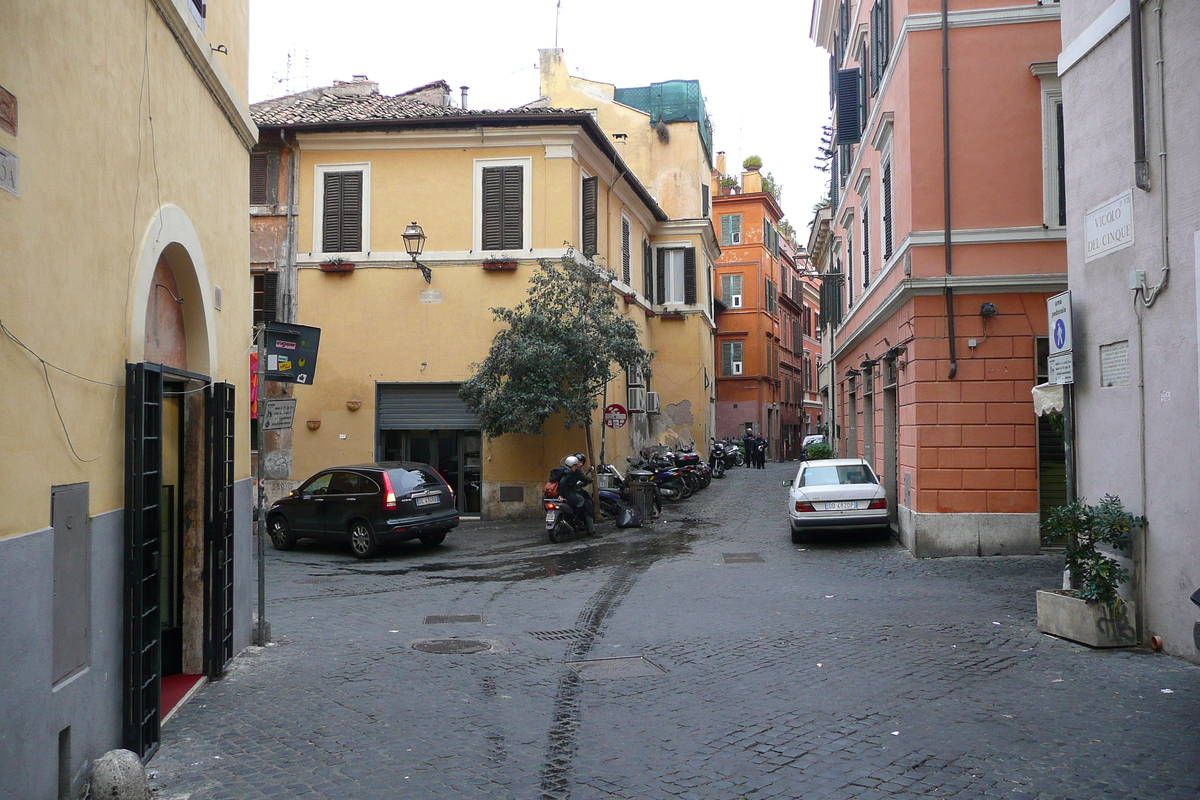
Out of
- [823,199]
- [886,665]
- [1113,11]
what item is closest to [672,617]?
[886,665]

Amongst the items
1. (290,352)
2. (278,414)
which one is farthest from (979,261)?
(278,414)

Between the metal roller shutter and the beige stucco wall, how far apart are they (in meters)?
13.1

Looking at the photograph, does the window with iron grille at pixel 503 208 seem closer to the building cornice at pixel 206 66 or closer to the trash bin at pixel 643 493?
the trash bin at pixel 643 493

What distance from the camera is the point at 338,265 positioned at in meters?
20.6

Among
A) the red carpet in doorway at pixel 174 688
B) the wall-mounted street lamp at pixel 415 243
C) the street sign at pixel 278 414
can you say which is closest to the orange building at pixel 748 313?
the wall-mounted street lamp at pixel 415 243

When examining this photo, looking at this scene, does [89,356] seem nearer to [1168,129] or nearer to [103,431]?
[103,431]

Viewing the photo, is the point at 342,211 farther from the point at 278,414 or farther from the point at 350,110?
the point at 278,414

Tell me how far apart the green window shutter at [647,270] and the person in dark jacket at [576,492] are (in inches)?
464

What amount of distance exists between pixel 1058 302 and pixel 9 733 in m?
8.97

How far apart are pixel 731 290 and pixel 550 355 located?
31.2 metres

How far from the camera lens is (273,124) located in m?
20.4

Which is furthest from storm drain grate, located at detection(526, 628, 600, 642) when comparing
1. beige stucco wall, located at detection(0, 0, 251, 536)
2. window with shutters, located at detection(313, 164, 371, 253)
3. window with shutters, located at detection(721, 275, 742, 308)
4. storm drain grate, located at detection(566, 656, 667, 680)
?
window with shutters, located at detection(721, 275, 742, 308)

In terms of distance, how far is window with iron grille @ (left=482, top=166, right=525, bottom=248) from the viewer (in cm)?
2034

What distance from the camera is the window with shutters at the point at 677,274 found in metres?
30.2
